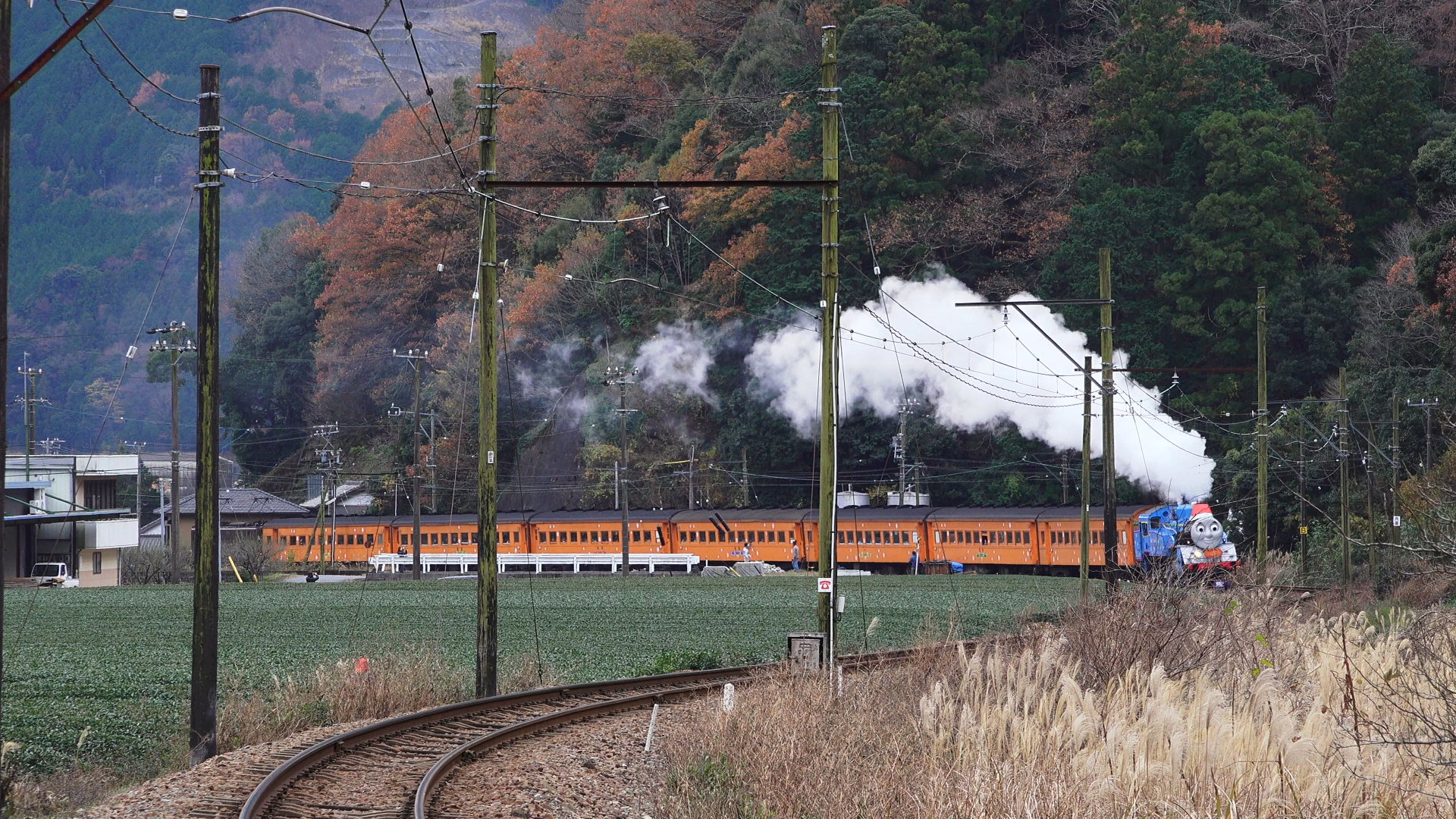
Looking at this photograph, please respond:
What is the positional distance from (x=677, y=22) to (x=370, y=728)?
65106mm

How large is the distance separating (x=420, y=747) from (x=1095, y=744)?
6256 mm

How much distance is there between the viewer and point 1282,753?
8.15 metres

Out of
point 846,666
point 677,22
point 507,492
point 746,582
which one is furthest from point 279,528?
point 846,666

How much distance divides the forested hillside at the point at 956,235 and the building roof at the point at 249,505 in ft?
16.4

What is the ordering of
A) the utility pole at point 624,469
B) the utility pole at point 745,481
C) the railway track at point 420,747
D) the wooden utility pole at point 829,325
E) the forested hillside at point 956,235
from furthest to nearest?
1. the utility pole at point 745,481
2. the forested hillside at point 956,235
3. the utility pole at point 624,469
4. the wooden utility pole at point 829,325
5. the railway track at point 420,747

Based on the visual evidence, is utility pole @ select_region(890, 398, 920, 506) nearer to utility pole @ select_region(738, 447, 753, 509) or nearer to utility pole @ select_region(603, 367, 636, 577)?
utility pole @ select_region(738, 447, 753, 509)

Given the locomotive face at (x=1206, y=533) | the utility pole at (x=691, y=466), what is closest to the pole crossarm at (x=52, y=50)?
the locomotive face at (x=1206, y=533)

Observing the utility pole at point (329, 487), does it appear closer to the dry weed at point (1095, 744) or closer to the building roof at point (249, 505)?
the building roof at point (249, 505)

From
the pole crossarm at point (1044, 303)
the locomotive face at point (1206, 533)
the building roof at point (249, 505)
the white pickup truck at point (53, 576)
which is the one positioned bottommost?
the white pickup truck at point (53, 576)

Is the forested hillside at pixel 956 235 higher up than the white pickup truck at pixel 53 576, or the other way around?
the forested hillside at pixel 956 235

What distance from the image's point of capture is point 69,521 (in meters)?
52.7

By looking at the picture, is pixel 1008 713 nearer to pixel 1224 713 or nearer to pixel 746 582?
pixel 1224 713

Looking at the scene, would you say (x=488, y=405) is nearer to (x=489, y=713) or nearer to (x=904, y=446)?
(x=489, y=713)

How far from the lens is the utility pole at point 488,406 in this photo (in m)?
16.1
